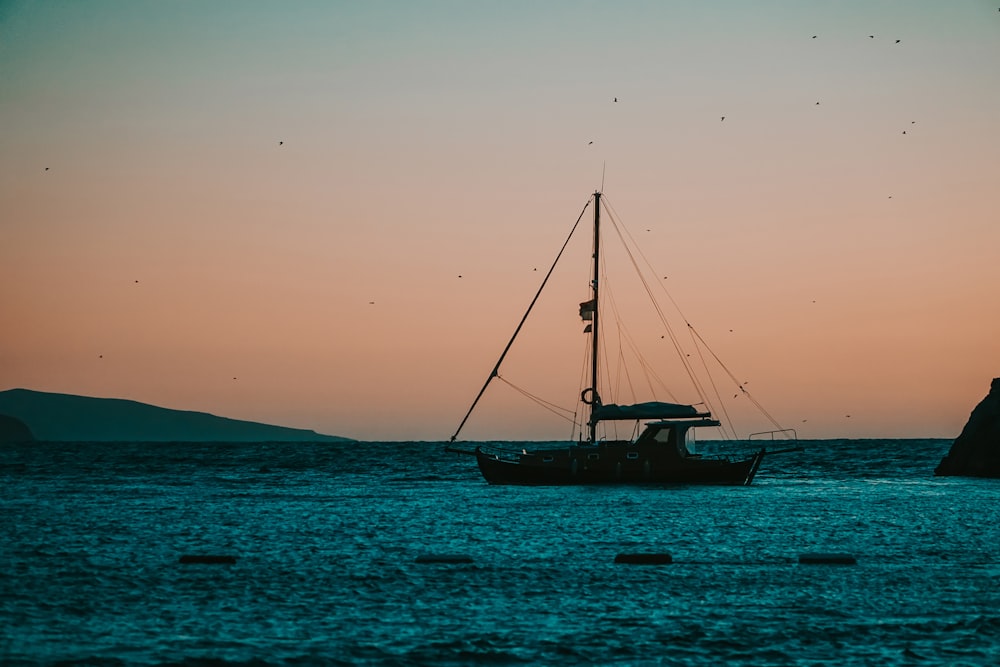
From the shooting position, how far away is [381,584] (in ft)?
94.0

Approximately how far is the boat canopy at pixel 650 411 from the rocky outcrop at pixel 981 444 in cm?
3517

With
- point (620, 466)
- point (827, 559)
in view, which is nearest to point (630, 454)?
point (620, 466)

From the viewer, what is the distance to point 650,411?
6669cm

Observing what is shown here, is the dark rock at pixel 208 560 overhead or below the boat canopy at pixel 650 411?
below

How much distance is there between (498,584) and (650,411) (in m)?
39.1

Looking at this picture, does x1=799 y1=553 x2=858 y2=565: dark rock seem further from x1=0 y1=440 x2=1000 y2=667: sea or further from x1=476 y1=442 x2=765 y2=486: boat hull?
x1=476 y1=442 x2=765 y2=486: boat hull

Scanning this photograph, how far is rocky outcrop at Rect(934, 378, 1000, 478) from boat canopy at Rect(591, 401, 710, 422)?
3517cm

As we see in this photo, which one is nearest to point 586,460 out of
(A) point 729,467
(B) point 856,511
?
(A) point 729,467

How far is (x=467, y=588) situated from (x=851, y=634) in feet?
32.3

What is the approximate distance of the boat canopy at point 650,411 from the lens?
66.7m

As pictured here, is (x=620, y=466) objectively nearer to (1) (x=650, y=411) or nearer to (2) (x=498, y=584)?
(1) (x=650, y=411)

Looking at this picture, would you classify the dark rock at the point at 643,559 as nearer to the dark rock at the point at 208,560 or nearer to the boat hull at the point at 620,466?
the dark rock at the point at 208,560

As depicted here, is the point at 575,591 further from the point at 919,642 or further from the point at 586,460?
the point at 586,460

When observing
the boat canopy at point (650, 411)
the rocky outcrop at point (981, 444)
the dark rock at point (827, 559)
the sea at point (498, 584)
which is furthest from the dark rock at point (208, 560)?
the rocky outcrop at point (981, 444)
